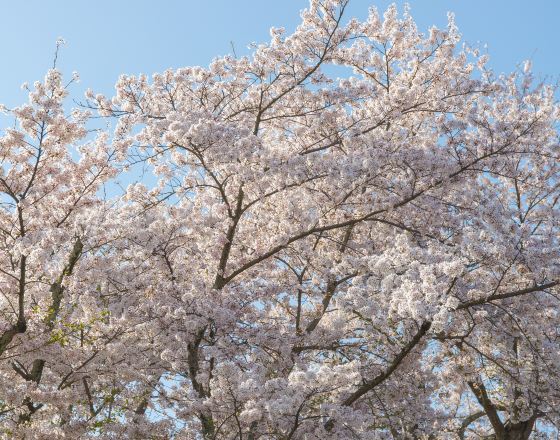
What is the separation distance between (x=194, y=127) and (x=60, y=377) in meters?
5.37

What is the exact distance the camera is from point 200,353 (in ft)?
37.5

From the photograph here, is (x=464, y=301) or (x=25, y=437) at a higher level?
(x=464, y=301)

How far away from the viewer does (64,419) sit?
1066 centimetres

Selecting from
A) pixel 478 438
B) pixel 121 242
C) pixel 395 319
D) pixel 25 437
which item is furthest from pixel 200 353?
pixel 478 438

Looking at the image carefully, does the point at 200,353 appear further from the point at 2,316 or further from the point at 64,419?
the point at 2,316

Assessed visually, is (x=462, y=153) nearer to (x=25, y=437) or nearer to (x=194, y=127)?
(x=194, y=127)

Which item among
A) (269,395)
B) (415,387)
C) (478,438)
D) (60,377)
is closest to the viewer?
(269,395)

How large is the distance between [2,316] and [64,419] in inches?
86.6

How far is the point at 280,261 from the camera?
47.9 ft

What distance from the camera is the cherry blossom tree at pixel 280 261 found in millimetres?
9609

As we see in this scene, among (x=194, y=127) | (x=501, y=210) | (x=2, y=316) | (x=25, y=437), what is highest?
(x=194, y=127)

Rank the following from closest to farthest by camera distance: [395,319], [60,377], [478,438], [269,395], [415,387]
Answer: [269,395] → [395,319] → [60,377] → [415,387] → [478,438]

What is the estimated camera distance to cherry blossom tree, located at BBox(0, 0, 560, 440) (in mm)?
9609

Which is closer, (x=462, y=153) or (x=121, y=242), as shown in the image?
(x=121, y=242)
